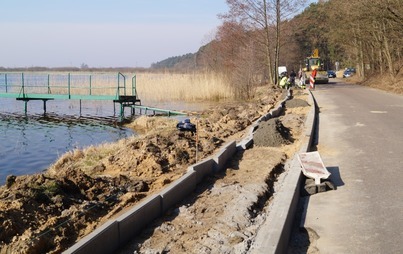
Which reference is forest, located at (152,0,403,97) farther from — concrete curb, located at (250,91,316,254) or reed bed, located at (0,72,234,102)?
concrete curb, located at (250,91,316,254)

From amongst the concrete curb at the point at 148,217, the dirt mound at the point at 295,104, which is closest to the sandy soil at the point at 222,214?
the concrete curb at the point at 148,217

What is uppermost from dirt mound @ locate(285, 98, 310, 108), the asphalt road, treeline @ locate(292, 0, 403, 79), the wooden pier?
treeline @ locate(292, 0, 403, 79)

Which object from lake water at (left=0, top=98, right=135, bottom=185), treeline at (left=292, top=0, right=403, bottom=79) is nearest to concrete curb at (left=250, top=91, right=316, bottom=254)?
lake water at (left=0, top=98, right=135, bottom=185)

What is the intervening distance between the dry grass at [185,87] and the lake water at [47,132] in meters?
3.53

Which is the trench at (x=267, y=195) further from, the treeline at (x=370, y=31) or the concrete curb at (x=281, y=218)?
the treeline at (x=370, y=31)

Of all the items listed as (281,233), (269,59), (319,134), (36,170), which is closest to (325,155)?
(319,134)

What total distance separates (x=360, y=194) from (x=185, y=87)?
27.0m

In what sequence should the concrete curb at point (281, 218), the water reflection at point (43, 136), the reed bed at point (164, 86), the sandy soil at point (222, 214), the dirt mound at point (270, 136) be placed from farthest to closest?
the reed bed at point (164, 86)
the water reflection at point (43, 136)
the dirt mound at point (270, 136)
the sandy soil at point (222, 214)
the concrete curb at point (281, 218)

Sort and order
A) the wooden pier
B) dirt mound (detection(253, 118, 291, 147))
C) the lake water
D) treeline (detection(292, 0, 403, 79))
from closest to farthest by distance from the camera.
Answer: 1. dirt mound (detection(253, 118, 291, 147))
2. the lake water
3. treeline (detection(292, 0, 403, 79))
4. the wooden pier

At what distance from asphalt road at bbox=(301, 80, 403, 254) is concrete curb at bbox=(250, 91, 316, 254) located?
1.10 feet

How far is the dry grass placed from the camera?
105ft

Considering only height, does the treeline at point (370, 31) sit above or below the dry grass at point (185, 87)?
above

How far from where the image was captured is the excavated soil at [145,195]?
4871mm

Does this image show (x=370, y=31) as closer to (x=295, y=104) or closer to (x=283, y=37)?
(x=283, y=37)
